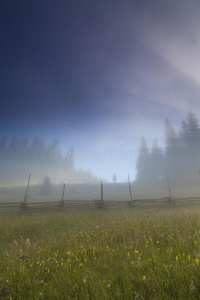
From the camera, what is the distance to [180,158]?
36.1 m

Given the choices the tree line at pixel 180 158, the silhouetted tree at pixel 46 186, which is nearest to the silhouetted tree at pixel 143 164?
the tree line at pixel 180 158

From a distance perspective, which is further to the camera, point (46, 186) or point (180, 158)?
point (46, 186)

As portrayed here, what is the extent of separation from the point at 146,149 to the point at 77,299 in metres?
53.8

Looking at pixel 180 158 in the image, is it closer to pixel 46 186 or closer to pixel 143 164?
pixel 143 164

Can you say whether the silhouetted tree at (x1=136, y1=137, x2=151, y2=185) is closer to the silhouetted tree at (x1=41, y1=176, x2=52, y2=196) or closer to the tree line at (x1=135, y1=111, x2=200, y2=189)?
the tree line at (x1=135, y1=111, x2=200, y2=189)

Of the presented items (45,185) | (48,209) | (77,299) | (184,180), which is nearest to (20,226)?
(48,209)

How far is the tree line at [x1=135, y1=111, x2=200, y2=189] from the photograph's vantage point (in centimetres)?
3468

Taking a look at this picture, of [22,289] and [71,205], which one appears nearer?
[22,289]

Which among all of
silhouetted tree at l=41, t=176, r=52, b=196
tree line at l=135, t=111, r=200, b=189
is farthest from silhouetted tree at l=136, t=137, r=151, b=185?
silhouetted tree at l=41, t=176, r=52, b=196

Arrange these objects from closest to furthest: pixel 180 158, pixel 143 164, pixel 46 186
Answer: pixel 180 158 < pixel 143 164 < pixel 46 186

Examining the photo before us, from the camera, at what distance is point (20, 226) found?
9102 mm

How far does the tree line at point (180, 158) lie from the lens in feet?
114

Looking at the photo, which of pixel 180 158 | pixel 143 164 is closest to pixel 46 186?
pixel 143 164

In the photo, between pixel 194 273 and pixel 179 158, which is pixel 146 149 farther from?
pixel 194 273
